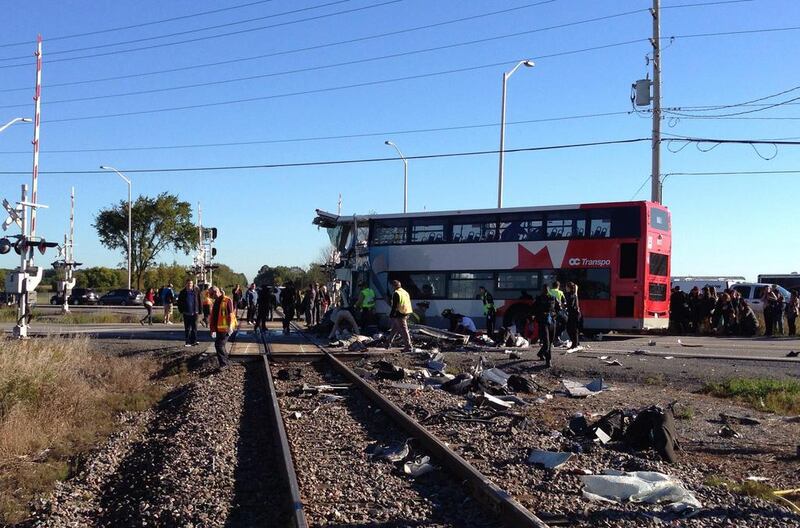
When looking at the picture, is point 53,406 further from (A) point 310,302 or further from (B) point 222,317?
(A) point 310,302

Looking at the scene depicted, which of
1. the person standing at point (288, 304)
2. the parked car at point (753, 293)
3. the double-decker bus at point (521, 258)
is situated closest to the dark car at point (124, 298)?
the person standing at point (288, 304)

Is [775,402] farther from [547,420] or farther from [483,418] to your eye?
[483,418]

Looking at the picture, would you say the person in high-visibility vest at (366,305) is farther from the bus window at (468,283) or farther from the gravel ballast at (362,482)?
the gravel ballast at (362,482)

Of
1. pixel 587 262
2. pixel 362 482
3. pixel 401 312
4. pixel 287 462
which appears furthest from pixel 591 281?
pixel 362 482

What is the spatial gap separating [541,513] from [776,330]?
78.7ft

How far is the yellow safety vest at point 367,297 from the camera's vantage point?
24375mm

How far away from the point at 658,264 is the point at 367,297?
27.8 feet

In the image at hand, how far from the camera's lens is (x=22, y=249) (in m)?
20.1

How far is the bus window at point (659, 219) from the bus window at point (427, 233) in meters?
6.34

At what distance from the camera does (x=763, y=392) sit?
1309cm

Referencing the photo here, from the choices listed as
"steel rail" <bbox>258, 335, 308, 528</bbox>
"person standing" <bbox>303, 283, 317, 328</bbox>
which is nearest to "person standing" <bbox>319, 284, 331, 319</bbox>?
"person standing" <bbox>303, 283, 317, 328</bbox>

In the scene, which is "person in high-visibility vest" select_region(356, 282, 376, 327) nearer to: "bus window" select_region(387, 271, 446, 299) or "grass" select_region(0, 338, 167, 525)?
"bus window" select_region(387, 271, 446, 299)

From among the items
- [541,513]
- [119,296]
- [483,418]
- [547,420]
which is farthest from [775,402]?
[119,296]

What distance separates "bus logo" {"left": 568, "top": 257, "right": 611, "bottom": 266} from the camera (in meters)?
23.7
